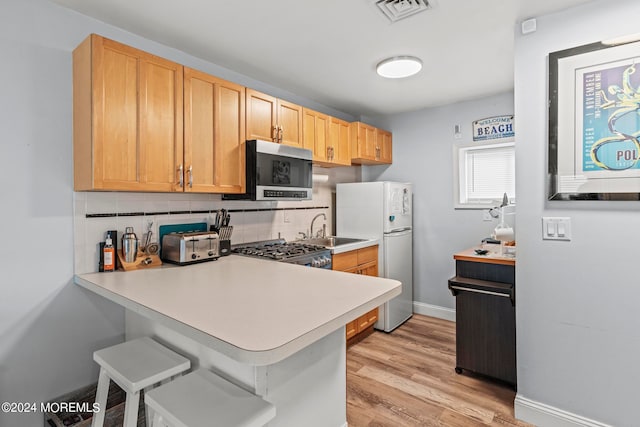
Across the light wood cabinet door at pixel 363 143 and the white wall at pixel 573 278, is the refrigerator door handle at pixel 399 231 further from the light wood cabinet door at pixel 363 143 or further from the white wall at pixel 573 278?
the white wall at pixel 573 278

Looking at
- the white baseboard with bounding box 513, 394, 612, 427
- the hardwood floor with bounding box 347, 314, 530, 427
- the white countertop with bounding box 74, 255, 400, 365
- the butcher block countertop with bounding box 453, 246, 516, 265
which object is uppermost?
the butcher block countertop with bounding box 453, 246, 516, 265

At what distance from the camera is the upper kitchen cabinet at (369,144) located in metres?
3.65

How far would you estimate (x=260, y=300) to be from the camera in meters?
1.43

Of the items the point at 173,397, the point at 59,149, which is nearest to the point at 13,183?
the point at 59,149

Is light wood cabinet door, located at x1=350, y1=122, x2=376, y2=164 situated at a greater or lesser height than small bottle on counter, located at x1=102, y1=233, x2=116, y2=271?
greater

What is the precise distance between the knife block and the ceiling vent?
2059mm

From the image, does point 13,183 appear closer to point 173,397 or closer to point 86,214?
point 86,214

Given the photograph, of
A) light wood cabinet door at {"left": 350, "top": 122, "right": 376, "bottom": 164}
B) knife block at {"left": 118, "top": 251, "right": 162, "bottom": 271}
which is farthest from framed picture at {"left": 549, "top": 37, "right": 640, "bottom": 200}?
knife block at {"left": 118, "top": 251, "right": 162, "bottom": 271}

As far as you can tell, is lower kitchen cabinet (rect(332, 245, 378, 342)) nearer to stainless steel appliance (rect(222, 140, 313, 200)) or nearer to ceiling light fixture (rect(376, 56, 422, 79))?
stainless steel appliance (rect(222, 140, 313, 200))

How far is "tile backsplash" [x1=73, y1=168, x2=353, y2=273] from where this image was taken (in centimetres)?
197

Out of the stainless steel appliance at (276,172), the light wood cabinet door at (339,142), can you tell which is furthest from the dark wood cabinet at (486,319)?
the light wood cabinet door at (339,142)

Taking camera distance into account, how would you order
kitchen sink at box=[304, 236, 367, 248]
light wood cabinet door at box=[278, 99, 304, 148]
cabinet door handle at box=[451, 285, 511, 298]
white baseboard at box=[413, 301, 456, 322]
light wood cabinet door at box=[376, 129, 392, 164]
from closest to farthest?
cabinet door handle at box=[451, 285, 511, 298] < light wood cabinet door at box=[278, 99, 304, 148] < kitchen sink at box=[304, 236, 367, 248] < white baseboard at box=[413, 301, 456, 322] < light wood cabinet door at box=[376, 129, 392, 164]

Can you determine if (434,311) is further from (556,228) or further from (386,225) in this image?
(556,228)

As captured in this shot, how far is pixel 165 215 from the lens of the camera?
93.1 inches
